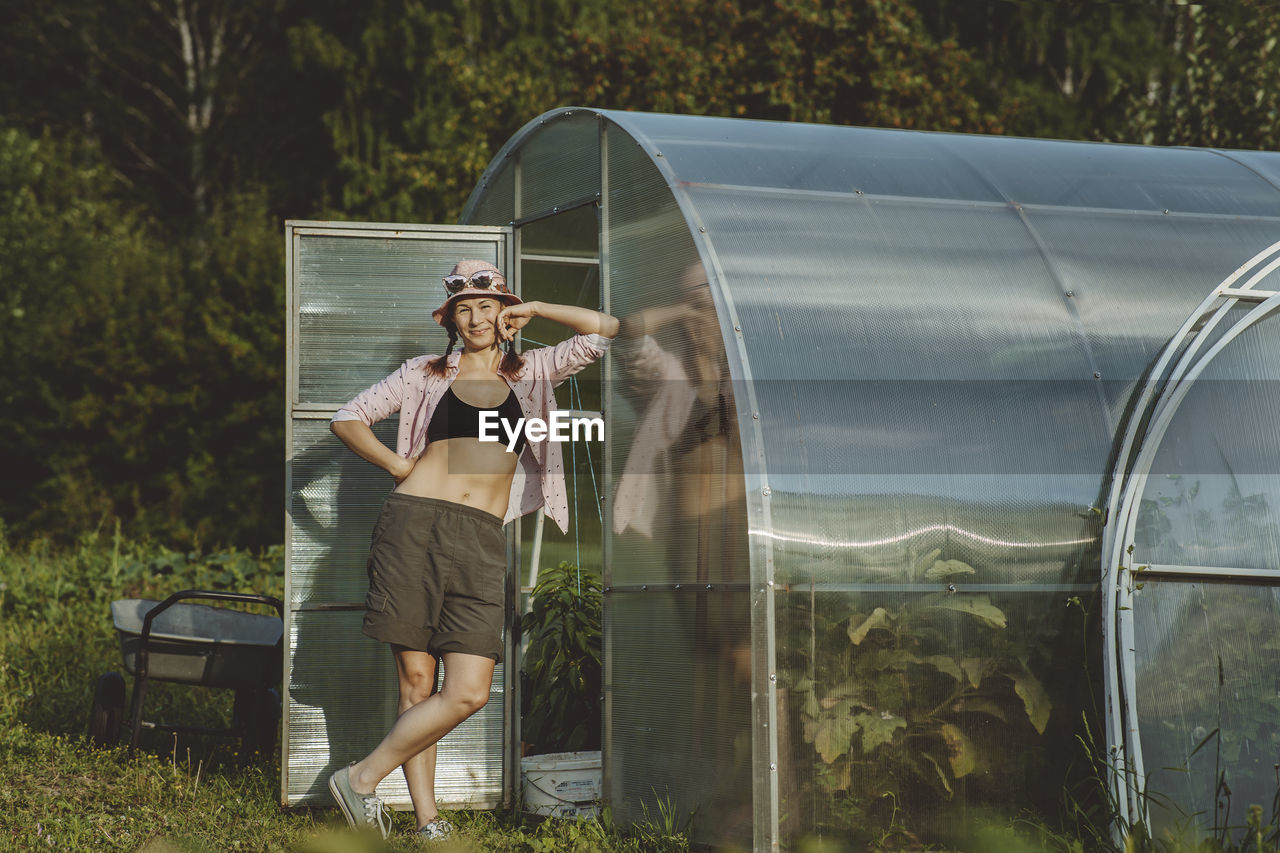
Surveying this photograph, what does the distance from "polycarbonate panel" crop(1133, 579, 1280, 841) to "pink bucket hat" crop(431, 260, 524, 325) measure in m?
2.56

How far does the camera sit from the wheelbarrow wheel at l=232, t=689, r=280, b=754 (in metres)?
6.28

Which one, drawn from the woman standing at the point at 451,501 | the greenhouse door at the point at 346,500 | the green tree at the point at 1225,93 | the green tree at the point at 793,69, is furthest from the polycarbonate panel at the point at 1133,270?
the green tree at the point at 793,69

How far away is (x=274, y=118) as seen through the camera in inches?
842

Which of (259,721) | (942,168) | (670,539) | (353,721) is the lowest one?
(259,721)

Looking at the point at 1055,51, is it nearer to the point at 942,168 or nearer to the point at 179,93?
the point at 179,93

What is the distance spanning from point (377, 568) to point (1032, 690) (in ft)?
7.75

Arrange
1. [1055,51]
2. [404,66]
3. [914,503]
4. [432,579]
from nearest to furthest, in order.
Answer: [914,503]
[432,579]
[404,66]
[1055,51]

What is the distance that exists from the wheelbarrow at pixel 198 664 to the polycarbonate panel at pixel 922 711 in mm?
2513

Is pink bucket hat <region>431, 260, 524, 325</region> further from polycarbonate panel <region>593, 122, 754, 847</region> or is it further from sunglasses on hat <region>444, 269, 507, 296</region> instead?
polycarbonate panel <region>593, 122, 754, 847</region>

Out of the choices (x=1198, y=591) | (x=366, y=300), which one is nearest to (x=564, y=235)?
(x=366, y=300)

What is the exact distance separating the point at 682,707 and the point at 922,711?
86cm

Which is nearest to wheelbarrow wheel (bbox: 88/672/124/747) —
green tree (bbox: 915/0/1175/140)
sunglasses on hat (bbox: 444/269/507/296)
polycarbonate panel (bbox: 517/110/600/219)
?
sunglasses on hat (bbox: 444/269/507/296)

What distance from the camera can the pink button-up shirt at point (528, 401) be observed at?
17.0 feet

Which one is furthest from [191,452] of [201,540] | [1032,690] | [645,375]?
[1032,690]
